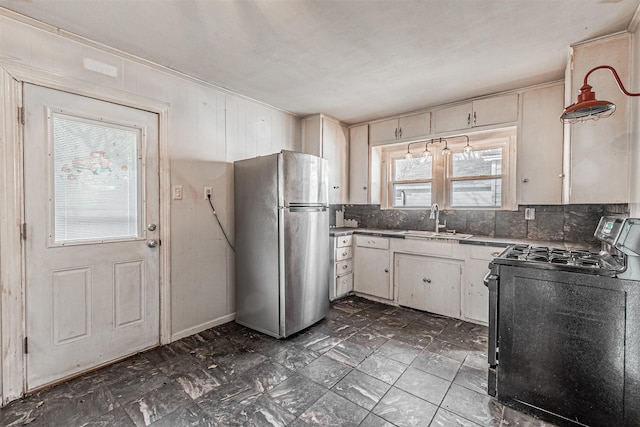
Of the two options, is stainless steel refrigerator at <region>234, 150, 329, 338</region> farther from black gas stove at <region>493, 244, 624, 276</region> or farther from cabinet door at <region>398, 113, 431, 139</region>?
black gas stove at <region>493, 244, 624, 276</region>

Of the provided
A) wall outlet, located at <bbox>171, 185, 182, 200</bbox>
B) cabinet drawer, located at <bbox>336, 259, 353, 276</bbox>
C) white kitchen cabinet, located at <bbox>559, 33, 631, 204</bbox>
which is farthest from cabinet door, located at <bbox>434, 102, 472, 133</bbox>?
wall outlet, located at <bbox>171, 185, 182, 200</bbox>

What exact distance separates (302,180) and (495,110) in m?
2.18

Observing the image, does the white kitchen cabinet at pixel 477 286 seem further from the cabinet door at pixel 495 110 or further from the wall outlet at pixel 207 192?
the wall outlet at pixel 207 192

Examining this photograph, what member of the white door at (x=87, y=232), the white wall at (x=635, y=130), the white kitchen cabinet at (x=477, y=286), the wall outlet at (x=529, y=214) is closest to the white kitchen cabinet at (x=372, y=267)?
the white kitchen cabinet at (x=477, y=286)

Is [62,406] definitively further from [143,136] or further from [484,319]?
[484,319]

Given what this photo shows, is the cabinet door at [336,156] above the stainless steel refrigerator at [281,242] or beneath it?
above

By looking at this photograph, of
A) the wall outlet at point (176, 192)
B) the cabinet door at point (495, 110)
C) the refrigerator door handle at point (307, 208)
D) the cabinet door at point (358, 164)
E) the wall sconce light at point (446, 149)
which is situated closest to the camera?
the wall outlet at point (176, 192)

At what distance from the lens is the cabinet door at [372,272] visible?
344cm

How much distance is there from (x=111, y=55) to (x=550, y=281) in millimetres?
3370

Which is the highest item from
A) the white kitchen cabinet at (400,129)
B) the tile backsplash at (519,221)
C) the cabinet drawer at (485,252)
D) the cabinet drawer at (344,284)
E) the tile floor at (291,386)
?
the white kitchen cabinet at (400,129)

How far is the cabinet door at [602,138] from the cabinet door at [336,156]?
2.47 m

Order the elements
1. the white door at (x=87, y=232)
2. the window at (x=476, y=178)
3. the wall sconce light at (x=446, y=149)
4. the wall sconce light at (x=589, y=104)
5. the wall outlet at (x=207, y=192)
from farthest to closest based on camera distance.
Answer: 1. the wall sconce light at (x=446, y=149)
2. the window at (x=476, y=178)
3. the wall outlet at (x=207, y=192)
4. the white door at (x=87, y=232)
5. the wall sconce light at (x=589, y=104)

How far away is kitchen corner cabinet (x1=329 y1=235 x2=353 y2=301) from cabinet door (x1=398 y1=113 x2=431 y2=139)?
1506mm

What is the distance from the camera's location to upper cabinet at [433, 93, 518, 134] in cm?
289
